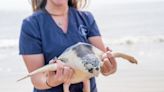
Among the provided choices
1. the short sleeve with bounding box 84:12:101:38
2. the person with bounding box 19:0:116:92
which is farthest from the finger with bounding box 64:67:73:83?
the short sleeve with bounding box 84:12:101:38

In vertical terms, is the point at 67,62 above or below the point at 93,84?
above

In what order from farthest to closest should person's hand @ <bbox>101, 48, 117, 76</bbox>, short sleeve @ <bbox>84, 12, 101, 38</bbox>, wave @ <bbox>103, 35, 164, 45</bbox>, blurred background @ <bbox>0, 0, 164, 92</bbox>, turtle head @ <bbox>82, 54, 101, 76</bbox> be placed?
wave @ <bbox>103, 35, 164, 45</bbox>, blurred background @ <bbox>0, 0, 164, 92</bbox>, short sleeve @ <bbox>84, 12, 101, 38</bbox>, person's hand @ <bbox>101, 48, 117, 76</bbox>, turtle head @ <bbox>82, 54, 101, 76</bbox>

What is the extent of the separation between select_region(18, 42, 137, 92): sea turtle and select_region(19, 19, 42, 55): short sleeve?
0.24 metres

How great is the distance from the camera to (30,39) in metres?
Result: 3.27

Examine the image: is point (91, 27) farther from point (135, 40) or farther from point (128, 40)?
point (135, 40)

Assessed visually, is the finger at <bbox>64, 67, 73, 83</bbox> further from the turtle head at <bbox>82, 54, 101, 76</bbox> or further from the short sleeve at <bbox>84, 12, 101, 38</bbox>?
the short sleeve at <bbox>84, 12, 101, 38</bbox>

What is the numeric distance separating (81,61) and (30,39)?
480mm

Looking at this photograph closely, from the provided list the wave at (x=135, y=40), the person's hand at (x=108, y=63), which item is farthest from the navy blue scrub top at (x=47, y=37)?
the wave at (x=135, y=40)

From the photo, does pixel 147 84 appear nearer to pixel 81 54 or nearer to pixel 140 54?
pixel 140 54

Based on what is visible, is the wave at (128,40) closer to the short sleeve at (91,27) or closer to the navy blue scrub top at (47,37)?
the short sleeve at (91,27)

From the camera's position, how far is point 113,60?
327 centimetres

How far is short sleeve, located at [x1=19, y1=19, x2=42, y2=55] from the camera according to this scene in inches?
128

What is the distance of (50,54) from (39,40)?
0.38 feet

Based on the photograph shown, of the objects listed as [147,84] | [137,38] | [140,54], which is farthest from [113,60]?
[137,38]
